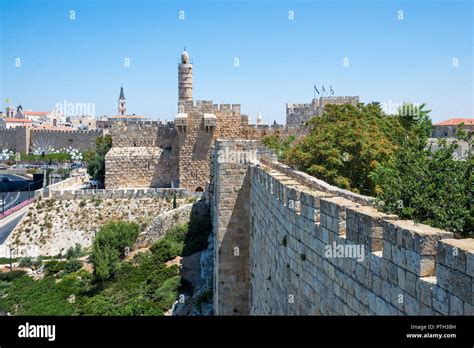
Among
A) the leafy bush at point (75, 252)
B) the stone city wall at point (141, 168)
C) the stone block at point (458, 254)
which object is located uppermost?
the stone block at point (458, 254)

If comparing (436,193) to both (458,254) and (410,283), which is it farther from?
(458,254)

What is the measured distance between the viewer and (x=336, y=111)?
16469mm

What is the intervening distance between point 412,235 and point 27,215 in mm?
22124

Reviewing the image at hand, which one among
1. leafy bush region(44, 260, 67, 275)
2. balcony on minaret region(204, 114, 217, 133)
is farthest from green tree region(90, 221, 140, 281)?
balcony on minaret region(204, 114, 217, 133)

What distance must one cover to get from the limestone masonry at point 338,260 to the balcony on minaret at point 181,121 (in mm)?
14203

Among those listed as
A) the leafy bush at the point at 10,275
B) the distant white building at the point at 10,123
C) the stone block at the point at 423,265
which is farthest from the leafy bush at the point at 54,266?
the distant white building at the point at 10,123

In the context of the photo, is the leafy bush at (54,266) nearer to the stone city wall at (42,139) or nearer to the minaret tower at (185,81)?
the minaret tower at (185,81)

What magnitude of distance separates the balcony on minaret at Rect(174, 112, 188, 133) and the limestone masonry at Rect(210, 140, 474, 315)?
14.2 metres

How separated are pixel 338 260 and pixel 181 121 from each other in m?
19.2

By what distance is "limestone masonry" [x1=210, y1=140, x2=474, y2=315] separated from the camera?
277cm

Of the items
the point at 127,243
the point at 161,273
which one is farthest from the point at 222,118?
the point at 161,273

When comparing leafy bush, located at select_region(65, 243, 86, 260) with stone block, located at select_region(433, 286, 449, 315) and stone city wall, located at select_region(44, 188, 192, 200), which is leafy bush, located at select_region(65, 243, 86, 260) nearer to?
stone city wall, located at select_region(44, 188, 192, 200)

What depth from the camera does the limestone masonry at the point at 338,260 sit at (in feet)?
9.09
